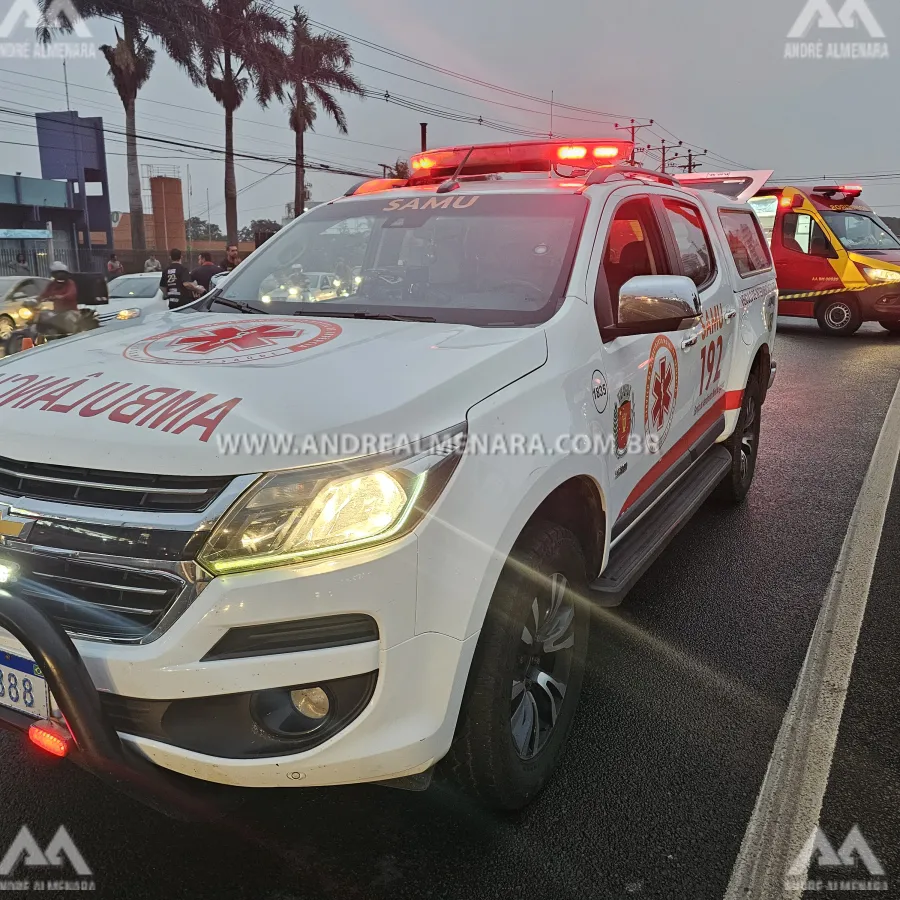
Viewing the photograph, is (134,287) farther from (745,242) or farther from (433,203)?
(433,203)

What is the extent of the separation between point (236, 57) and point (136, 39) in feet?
10.8

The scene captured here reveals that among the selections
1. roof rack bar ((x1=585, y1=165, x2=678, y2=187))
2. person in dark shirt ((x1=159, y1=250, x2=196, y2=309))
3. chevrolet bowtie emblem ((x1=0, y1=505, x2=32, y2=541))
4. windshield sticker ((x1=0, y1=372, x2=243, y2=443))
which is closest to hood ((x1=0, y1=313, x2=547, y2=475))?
windshield sticker ((x1=0, y1=372, x2=243, y2=443))

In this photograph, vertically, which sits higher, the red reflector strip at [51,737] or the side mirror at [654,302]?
the side mirror at [654,302]

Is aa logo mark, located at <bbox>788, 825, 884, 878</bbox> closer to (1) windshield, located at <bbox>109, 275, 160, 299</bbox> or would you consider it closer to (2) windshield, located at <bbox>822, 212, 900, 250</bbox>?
(1) windshield, located at <bbox>109, 275, 160, 299</bbox>

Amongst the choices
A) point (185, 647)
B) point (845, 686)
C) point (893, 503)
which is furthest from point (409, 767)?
point (893, 503)

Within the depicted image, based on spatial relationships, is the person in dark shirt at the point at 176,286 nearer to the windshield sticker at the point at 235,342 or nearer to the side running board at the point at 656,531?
the side running board at the point at 656,531

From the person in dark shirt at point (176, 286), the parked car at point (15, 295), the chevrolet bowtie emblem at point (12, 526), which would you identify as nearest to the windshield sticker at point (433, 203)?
the chevrolet bowtie emblem at point (12, 526)

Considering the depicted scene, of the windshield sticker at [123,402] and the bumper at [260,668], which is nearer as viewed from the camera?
the bumper at [260,668]

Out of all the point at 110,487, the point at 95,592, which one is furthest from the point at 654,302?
the point at 95,592

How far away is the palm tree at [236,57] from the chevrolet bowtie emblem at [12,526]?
28958 mm

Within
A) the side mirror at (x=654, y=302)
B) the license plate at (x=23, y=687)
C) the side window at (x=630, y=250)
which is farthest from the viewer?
the side window at (x=630, y=250)

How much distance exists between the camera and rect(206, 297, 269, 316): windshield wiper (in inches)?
126

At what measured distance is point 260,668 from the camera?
1792 millimetres

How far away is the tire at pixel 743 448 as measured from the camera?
4930mm
